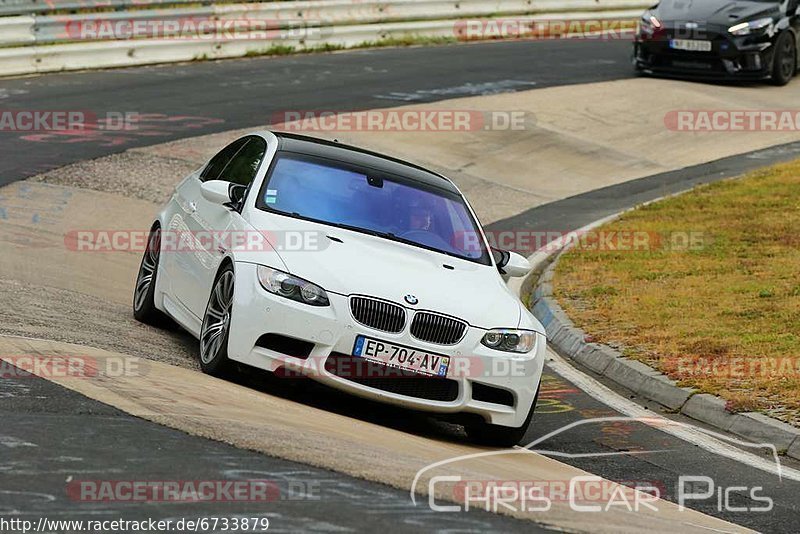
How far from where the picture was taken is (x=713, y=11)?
2423cm

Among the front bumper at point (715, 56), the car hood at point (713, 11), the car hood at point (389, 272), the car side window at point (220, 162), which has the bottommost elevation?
the front bumper at point (715, 56)

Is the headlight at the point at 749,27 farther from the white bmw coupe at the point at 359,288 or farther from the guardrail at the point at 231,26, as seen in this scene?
the white bmw coupe at the point at 359,288

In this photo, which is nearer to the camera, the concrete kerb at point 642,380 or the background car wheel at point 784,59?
the concrete kerb at point 642,380

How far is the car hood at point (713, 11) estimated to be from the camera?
78.8ft

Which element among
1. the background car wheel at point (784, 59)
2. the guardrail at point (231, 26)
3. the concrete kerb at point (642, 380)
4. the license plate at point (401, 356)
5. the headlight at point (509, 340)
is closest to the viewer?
the license plate at point (401, 356)

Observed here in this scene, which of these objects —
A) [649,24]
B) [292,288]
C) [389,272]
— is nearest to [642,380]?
[389,272]

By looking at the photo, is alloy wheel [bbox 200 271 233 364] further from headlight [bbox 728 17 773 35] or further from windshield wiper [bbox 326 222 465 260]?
headlight [bbox 728 17 773 35]

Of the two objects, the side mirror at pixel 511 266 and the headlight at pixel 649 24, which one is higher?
the side mirror at pixel 511 266

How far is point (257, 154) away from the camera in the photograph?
10305 mm

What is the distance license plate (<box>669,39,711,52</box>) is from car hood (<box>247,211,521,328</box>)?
15.8 meters

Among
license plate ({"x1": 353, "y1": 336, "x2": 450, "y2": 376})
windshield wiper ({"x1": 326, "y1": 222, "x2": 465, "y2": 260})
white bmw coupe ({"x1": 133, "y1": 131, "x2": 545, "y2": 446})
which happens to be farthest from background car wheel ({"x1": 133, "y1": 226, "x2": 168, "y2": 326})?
license plate ({"x1": 353, "y1": 336, "x2": 450, "y2": 376})

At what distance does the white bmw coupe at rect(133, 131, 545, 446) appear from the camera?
331 inches

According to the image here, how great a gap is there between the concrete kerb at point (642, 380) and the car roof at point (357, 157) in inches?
80.2

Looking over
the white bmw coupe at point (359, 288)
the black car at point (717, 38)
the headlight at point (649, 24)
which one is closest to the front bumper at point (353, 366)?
the white bmw coupe at point (359, 288)
